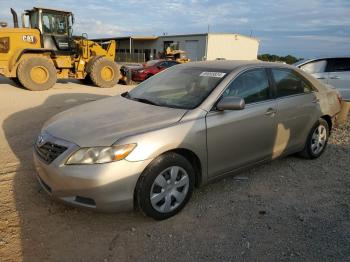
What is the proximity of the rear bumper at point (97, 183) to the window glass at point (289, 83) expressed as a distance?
2.35 metres

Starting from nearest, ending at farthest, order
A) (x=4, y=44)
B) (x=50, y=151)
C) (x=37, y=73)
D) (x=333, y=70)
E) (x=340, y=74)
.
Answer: (x=50, y=151) < (x=340, y=74) < (x=333, y=70) < (x=4, y=44) < (x=37, y=73)

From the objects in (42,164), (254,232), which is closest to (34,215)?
(42,164)

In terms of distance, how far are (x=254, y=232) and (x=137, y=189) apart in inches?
48.3

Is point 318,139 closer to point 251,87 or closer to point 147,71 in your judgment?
point 251,87

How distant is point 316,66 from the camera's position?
890 centimetres

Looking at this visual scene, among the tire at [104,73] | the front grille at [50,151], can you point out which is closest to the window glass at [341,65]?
the front grille at [50,151]

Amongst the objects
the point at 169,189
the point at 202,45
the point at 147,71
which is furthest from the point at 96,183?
the point at 202,45

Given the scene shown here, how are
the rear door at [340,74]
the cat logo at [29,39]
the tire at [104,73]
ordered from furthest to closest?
the tire at [104,73] < the cat logo at [29,39] < the rear door at [340,74]

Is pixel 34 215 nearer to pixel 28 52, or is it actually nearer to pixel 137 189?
pixel 137 189

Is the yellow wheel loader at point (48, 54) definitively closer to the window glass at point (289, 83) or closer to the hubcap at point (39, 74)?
the hubcap at point (39, 74)

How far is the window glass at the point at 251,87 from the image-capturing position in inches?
149

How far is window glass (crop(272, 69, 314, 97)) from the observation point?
433 cm

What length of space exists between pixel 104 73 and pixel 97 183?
1214 cm

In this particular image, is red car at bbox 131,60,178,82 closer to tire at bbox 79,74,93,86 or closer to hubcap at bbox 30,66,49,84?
tire at bbox 79,74,93,86
